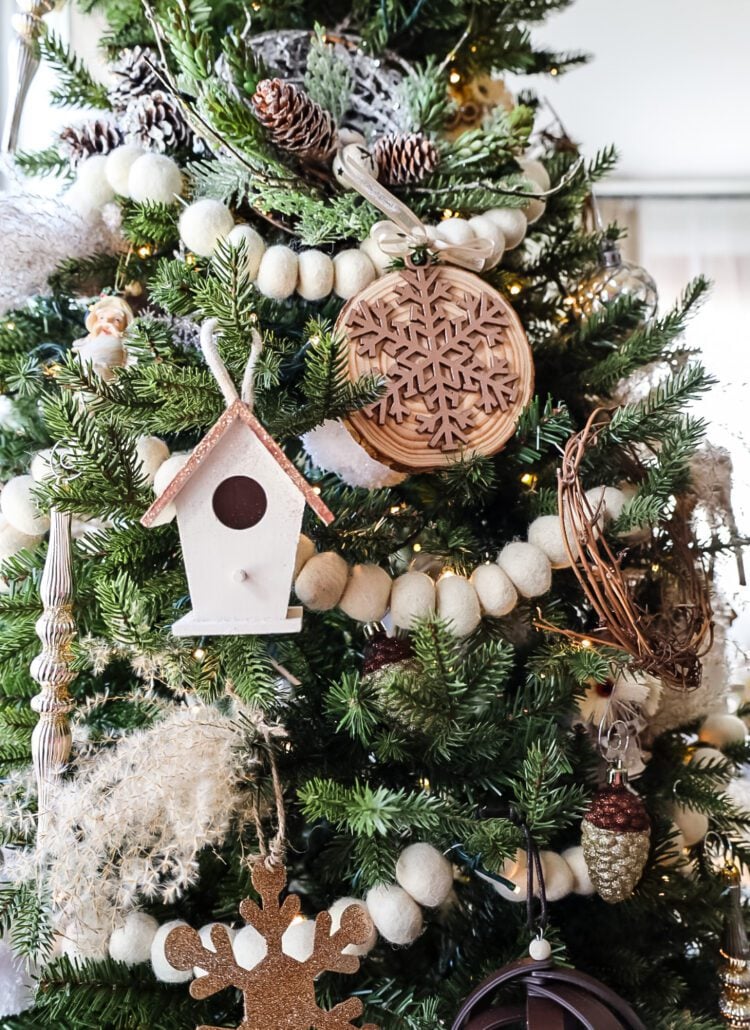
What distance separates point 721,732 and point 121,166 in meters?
0.72

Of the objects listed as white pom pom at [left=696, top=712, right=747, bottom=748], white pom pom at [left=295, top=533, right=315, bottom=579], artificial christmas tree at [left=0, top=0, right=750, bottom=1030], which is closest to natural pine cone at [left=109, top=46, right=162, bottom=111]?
artificial christmas tree at [left=0, top=0, right=750, bottom=1030]

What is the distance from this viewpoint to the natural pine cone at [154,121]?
0.75 meters

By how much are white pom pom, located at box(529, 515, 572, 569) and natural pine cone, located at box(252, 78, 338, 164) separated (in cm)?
31

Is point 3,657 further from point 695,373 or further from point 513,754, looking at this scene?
point 695,373

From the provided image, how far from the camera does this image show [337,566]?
1.99 ft

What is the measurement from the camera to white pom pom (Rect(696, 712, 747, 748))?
2.86 feet

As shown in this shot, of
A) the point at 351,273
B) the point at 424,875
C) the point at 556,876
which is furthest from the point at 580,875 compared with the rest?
the point at 351,273

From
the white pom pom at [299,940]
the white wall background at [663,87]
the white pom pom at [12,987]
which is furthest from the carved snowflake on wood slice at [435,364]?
the white wall background at [663,87]

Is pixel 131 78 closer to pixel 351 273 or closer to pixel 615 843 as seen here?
pixel 351 273

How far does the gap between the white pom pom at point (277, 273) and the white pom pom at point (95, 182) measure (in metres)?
0.18

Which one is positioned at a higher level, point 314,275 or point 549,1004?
point 314,275

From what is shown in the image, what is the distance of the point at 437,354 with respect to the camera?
0.67m

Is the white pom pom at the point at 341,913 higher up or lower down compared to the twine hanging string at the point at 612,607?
lower down

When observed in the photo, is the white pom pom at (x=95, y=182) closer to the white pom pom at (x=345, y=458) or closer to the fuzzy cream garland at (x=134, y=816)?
the white pom pom at (x=345, y=458)
